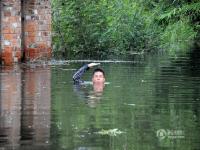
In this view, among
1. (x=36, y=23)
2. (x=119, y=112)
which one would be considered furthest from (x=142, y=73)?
(x=119, y=112)

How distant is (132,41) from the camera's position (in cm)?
5306

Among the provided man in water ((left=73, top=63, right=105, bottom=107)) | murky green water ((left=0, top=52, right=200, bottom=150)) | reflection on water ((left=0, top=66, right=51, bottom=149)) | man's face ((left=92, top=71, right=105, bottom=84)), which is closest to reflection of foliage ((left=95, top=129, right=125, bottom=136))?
murky green water ((left=0, top=52, right=200, bottom=150))

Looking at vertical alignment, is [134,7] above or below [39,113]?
above

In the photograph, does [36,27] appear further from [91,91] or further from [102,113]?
[102,113]

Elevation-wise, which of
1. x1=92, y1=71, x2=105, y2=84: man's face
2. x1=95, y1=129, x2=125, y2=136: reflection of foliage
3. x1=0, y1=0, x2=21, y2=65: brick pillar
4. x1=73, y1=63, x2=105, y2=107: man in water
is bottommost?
x1=95, y1=129, x2=125, y2=136: reflection of foliage

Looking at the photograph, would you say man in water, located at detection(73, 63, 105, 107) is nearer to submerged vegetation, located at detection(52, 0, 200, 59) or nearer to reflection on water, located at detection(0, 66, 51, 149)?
reflection on water, located at detection(0, 66, 51, 149)

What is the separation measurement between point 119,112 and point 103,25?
32.4 m

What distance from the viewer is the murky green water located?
12461 mm

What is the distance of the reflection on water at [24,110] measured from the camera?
12.7 metres

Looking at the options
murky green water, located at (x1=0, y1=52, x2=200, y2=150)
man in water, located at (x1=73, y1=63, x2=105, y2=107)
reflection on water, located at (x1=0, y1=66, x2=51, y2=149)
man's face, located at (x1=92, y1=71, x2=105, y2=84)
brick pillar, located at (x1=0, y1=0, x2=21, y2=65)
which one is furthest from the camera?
brick pillar, located at (x1=0, y1=0, x2=21, y2=65)

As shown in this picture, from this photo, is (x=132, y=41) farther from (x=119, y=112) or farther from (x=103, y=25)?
(x=119, y=112)

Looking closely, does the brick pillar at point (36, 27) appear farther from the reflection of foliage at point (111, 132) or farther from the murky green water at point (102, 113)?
the reflection of foliage at point (111, 132)

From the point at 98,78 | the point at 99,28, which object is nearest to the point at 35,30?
the point at 99,28

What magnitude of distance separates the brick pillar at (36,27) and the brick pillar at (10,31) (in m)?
2.16
